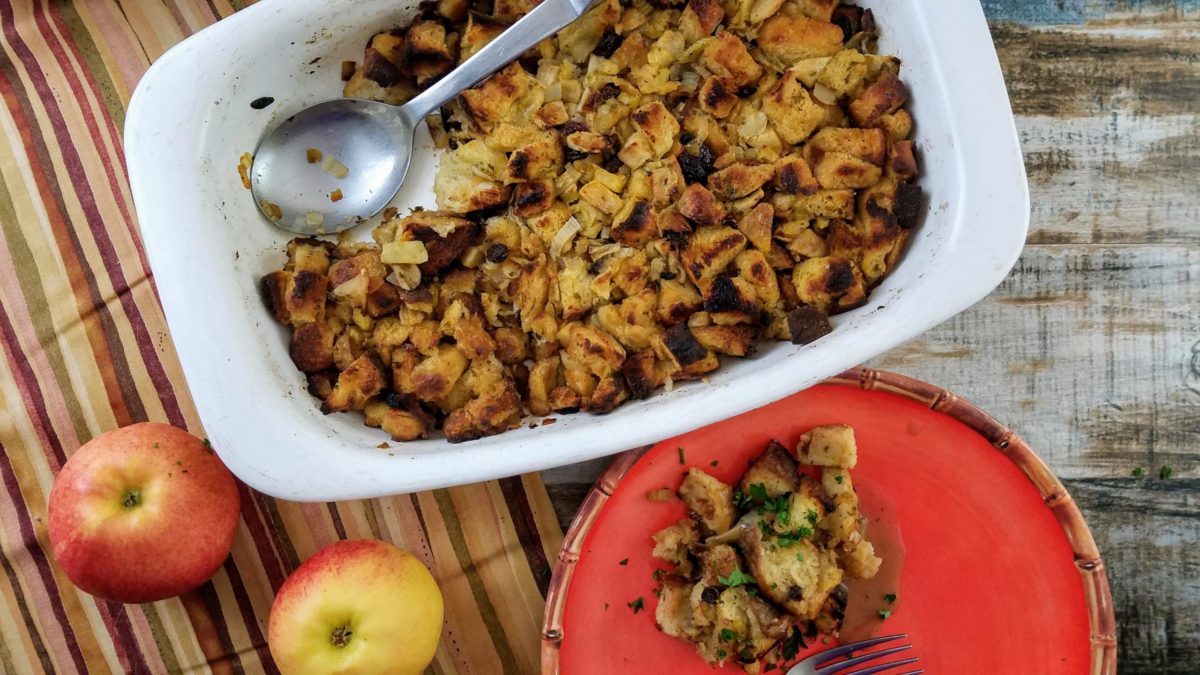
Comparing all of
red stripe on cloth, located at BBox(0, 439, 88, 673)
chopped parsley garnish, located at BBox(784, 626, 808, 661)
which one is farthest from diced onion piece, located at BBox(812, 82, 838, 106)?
red stripe on cloth, located at BBox(0, 439, 88, 673)

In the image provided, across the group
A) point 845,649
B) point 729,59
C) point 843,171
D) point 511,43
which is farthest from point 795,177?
point 845,649

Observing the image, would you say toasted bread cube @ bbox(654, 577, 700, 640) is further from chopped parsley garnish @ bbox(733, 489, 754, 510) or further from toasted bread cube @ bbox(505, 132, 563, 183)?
toasted bread cube @ bbox(505, 132, 563, 183)

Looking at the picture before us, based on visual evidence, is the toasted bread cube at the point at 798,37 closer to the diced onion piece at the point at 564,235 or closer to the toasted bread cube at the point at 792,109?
the toasted bread cube at the point at 792,109

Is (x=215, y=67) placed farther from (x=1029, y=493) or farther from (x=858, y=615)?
(x=1029, y=493)

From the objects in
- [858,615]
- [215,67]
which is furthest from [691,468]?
[215,67]

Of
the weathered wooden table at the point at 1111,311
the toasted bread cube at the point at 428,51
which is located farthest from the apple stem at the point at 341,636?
the toasted bread cube at the point at 428,51

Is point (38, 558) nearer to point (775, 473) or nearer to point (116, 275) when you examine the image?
point (116, 275)
